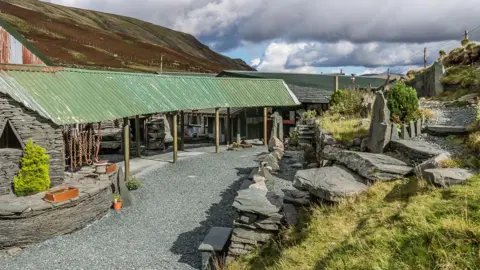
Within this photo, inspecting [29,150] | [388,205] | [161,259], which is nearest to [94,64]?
[29,150]

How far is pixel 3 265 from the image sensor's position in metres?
10.7

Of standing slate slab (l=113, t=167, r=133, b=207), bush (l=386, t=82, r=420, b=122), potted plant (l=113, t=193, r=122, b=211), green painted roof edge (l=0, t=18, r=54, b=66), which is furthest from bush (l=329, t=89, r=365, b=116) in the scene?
green painted roof edge (l=0, t=18, r=54, b=66)

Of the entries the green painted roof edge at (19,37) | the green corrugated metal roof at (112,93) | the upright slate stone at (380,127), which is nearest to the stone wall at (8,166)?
the green corrugated metal roof at (112,93)

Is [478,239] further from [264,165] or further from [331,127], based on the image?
[264,165]

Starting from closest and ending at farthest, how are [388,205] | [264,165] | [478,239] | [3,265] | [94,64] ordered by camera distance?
1. [478,239]
2. [388,205]
3. [3,265]
4. [264,165]
5. [94,64]

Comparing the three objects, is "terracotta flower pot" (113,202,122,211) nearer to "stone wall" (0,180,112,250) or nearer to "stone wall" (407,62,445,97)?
"stone wall" (0,180,112,250)

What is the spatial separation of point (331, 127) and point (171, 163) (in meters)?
11.2

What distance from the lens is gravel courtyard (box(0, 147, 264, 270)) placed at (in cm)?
1068

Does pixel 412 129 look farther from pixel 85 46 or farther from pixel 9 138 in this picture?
pixel 85 46

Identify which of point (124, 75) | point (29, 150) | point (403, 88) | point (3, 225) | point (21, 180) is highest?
point (124, 75)

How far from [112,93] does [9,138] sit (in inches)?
234

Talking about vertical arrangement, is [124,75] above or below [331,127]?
above

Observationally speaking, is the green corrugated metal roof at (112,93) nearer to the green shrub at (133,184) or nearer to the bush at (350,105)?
the green shrub at (133,184)

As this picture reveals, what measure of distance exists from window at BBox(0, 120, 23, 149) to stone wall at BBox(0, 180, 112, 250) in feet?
6.63
